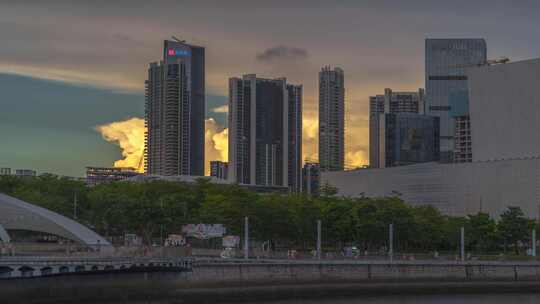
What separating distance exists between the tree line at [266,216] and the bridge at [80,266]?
1448 inches

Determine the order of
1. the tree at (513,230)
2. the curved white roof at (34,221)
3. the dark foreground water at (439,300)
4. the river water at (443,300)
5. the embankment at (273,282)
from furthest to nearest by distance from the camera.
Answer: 1. the tree at (513,230)
2. the river water at (443,300)
3. the dark foreground water at (439,300)
4. the curved white roof at (34,221)
5. the embankment at (273,282)

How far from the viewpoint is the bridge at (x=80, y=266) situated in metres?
68.2

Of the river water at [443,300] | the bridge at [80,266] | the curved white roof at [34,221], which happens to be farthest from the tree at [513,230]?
the curved white roof at [34,221]

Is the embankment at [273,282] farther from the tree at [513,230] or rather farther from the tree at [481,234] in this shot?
the tree at [481,234]

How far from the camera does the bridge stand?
224 ft

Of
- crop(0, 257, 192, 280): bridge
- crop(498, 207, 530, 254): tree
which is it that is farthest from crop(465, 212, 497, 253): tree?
crop(0, 257, 192, 280): bridge

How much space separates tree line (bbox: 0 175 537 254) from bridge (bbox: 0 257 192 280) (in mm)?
36767

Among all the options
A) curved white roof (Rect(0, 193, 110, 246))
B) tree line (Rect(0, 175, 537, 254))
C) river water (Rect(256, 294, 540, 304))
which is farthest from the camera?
tree line (Rect(0, 175, 537, 254))

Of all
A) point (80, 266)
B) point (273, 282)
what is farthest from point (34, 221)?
point (273, 282)

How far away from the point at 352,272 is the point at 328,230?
115 feet

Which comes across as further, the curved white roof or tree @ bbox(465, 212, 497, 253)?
tree @ bbox(465, 212, 497, 253)

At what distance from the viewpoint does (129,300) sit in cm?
7862

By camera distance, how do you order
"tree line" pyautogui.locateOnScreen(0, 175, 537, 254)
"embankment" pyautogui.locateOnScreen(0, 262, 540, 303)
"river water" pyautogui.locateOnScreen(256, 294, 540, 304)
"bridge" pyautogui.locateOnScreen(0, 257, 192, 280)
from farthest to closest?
1. "tree line" pyautogui.locateOnScreen(0, 175, 537, 254)
2. "river water" pyautogui.locateOnScreen(256, 294, 540, 304)
3. "embankment" pyautogui.locateOnScreen(0, 262, 540, 303)
4. "bridge" pyautogui.locateOnScreen(0, 257, 192, 280)

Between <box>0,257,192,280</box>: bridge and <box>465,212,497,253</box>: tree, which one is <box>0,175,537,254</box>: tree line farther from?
<box>0,257,192,280</box>: bridge
